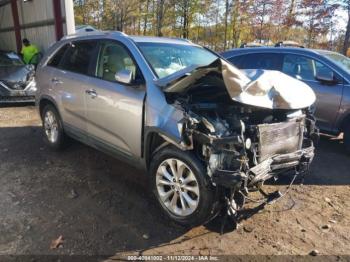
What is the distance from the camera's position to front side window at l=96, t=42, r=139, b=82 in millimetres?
4098

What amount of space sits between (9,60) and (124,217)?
28.1 feet

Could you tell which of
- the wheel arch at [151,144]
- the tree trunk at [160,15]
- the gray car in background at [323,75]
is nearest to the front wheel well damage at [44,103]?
the wheel arch at [151,144]

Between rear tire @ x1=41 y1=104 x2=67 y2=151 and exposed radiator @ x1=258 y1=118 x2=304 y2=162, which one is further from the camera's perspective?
rear tire @ x1=41 y1=104 x2=67 y2=151

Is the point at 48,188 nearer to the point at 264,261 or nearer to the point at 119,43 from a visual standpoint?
the point at 119,43

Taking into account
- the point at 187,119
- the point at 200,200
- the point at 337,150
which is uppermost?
the point at 187,119

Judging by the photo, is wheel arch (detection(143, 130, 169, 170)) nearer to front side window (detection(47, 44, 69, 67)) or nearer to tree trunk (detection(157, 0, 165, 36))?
front side window (detection(47, 44, 69, 67))

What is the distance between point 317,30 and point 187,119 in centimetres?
2000

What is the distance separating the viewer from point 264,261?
3012 millimetres

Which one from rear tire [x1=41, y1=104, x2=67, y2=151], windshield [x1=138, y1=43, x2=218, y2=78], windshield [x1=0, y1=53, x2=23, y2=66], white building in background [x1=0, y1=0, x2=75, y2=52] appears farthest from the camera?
white building in background [x1=0, y1=0, x2=75, y2=52]

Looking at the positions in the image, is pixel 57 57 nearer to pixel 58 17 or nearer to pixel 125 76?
pixel 125 76

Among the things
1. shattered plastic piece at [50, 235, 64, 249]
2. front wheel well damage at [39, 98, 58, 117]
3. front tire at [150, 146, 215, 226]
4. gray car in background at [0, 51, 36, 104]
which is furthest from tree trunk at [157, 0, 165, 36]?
shattered plastic piece at [50, 235, 64, 249]

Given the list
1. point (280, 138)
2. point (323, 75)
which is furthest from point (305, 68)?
point (280, 138)

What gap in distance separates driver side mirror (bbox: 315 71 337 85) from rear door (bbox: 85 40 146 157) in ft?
11.8

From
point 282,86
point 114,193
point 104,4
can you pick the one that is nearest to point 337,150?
point 282,86
